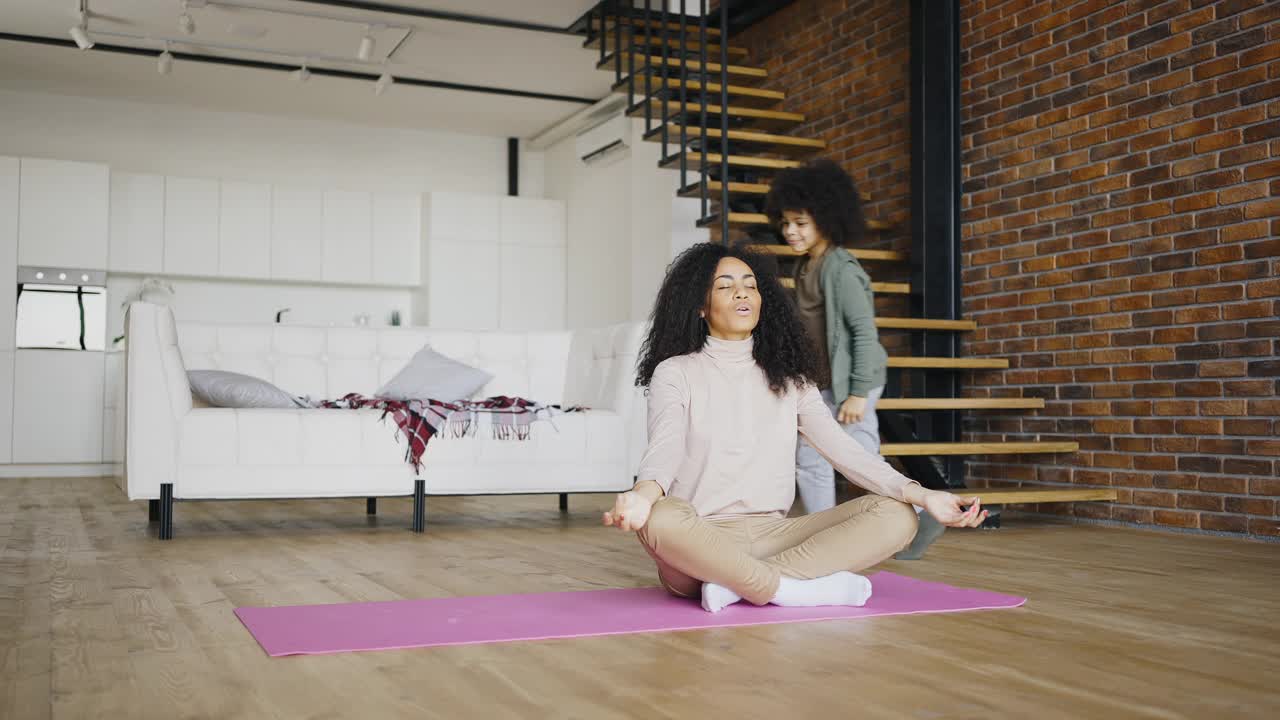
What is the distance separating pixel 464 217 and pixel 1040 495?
556cm

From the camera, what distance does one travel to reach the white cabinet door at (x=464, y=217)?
8.76m

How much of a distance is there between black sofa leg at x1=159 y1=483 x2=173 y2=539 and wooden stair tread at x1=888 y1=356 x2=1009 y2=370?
274 cm

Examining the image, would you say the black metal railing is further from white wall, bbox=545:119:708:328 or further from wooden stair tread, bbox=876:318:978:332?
wooden stair tread, bbox=876:318:978:332

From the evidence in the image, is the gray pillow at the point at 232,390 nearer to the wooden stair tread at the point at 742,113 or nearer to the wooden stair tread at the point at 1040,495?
the wooden stair tread at the point at 742,113

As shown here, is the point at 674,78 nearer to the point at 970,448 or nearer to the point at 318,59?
the point at 318,59

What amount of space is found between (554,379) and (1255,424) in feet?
9.32

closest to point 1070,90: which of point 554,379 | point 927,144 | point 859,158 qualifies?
point 927,144

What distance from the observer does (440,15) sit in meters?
6.55

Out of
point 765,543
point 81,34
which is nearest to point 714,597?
point 765,543

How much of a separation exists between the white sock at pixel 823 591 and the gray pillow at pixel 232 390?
2521mm

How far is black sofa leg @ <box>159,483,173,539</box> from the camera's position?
3.94 m

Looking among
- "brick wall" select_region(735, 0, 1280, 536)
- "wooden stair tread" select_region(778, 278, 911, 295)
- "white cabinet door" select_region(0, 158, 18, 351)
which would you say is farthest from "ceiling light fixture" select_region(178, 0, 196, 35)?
"wooden stair tread" select_region(778, 278, 911, 295)

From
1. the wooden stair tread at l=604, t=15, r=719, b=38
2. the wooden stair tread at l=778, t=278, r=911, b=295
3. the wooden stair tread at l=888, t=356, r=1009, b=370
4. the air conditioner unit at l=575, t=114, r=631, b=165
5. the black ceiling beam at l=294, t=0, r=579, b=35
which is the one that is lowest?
the wooden stair tread at l=888, t=356, r=1009, b=370

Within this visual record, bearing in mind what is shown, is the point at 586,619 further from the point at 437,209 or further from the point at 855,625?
the point at 437,209
